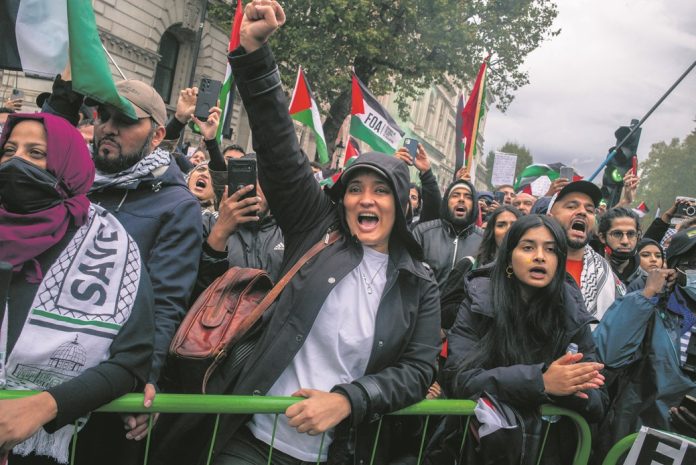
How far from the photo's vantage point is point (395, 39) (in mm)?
17766

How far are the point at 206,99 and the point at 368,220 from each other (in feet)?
9.24

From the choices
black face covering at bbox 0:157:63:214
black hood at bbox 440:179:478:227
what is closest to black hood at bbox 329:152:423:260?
black face covering at bbox 0:157:63:214

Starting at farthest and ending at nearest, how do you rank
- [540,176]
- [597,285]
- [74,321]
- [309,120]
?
[540,176], [309,120], [597,285], [74,321]

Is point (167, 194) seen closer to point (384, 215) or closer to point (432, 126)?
point (384, 215)

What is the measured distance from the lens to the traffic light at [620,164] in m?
6.95

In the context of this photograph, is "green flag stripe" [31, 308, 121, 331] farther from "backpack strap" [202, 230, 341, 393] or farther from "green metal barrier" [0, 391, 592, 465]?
"backpack strap" [202, 230, 341, 393]

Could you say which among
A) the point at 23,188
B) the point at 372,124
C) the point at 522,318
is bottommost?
the point at 522,318

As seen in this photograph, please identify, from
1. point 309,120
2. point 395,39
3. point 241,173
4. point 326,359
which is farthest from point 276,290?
point 395,39

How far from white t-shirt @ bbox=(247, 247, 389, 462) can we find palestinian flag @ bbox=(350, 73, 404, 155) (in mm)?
5011

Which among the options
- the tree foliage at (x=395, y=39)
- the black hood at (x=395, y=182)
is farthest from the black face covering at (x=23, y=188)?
the tree foliage at (x=395, y=39)

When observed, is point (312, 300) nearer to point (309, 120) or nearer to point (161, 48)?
point (309, 120)

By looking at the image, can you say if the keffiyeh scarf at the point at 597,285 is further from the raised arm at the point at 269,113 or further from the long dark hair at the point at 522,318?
the raised arm at the point at 269,113

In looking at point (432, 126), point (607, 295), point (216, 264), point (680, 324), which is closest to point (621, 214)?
point (607, 295)

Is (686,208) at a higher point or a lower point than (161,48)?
lower
